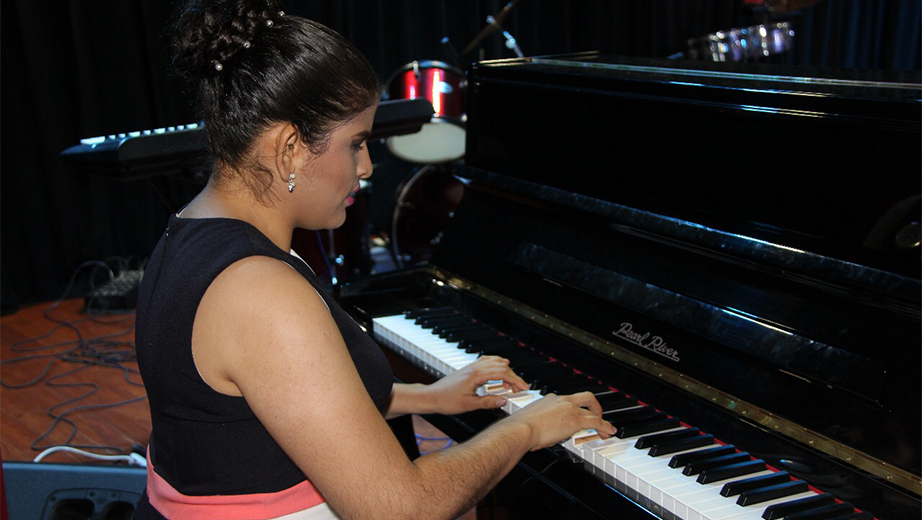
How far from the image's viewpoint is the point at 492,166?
89.5 inches

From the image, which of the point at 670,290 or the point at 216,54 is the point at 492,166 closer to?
the point at 670,290

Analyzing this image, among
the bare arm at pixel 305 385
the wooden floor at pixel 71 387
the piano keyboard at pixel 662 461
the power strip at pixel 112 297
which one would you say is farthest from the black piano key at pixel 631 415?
the power strip at pixel 112 297

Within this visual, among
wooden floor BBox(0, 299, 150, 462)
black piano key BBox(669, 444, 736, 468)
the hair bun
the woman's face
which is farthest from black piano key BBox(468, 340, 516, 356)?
wooden floor BBox(0, 299, 150, 462)

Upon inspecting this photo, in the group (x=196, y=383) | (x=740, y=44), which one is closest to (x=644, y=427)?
(x=196, y=383)

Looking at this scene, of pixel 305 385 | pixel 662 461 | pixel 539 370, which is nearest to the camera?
pixel 305 385

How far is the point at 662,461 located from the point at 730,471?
0.12m

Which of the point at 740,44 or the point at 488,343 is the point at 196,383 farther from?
the point at 740,44

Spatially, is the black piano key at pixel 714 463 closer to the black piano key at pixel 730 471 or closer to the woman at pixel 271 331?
the black piano key at pixel 730 471

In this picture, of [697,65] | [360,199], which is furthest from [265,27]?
[360,199]

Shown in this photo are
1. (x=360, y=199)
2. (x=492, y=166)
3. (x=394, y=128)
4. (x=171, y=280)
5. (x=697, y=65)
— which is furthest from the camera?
(x=360, y=199)

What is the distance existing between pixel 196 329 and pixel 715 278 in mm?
1002

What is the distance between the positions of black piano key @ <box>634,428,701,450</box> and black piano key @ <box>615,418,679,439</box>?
0.07 ft

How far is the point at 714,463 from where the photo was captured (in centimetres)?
143

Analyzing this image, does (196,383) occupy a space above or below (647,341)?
above
